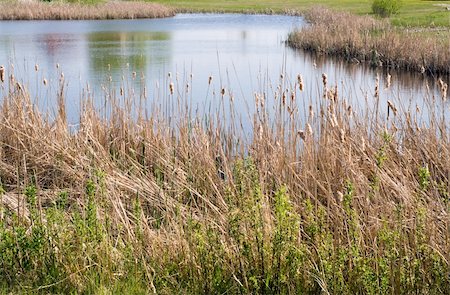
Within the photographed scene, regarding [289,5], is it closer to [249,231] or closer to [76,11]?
[76,11]

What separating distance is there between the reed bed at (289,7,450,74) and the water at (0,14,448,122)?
50 cm

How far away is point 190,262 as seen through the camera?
3.56 m

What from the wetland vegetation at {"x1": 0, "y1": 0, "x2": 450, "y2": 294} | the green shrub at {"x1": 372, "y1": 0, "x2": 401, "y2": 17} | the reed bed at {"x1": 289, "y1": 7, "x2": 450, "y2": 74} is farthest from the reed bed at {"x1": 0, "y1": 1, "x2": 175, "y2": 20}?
the wetland vegetation at {"x1": 0, "y1": 0, "x2": 450, "y2": 294}

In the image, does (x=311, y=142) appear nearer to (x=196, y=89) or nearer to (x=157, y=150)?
(x=157, y=150)

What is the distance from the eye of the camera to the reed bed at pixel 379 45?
51.9ft

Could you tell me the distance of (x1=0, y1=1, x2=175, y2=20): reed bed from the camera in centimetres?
3453

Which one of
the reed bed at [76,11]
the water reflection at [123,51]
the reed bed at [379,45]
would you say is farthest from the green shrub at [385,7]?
the reed bed at [76,11]

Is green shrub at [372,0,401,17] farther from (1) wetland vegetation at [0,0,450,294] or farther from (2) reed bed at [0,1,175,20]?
(1) wetland vegetation at [0,0,450,294]

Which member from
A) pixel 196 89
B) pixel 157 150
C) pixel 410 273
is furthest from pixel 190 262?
pixel 196 89

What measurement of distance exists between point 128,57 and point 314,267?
16358 millimetres

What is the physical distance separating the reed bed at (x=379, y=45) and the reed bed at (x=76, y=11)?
663 inches

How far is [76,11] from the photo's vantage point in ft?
119

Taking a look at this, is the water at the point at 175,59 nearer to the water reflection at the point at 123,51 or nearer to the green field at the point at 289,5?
the water reflection at the point at 123,51

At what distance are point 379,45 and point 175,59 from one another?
5522mm
